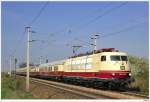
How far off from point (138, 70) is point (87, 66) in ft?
25.3

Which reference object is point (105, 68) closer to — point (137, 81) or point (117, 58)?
point (117, 58)

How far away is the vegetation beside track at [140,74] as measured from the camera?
22003 mm

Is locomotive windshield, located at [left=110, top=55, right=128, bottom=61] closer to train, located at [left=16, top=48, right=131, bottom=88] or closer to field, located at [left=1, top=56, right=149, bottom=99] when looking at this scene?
train, located at [left=16, top=48, right=131, bottom=88]

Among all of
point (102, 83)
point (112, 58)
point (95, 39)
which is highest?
point (95, 39)

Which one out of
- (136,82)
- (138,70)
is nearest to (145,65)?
(138,70)

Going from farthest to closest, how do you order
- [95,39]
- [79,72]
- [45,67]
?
[45,67], [95,39], [79,72]

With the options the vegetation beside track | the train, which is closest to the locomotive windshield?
the train

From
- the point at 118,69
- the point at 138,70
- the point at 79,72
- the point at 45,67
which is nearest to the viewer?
the point at 118,69

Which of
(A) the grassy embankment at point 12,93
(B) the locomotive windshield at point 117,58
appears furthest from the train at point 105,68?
(A) the grassy embankment at point 12,93

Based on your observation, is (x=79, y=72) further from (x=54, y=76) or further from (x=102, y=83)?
(x=54, y=76)

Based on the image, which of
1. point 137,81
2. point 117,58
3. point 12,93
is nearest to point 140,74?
point 137,81

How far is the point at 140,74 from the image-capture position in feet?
90.4

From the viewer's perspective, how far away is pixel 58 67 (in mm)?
36406

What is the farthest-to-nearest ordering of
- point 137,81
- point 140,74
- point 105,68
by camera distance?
1. point 140,74
2. point 137,81
3. point 105,68
